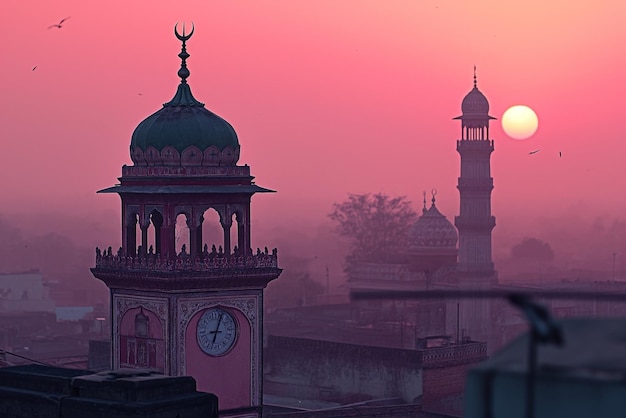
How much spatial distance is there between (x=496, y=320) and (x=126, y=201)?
47.4 meters

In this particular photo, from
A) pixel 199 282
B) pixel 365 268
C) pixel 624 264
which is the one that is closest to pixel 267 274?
pixel 199 282

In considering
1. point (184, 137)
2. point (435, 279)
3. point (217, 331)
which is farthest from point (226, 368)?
point (435, 279)

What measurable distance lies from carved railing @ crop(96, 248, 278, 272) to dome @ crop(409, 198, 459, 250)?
50476 mm

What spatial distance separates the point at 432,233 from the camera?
77.8m

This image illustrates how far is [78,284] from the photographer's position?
113438 mm

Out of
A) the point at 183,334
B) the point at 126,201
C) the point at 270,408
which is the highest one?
the point at 126,201

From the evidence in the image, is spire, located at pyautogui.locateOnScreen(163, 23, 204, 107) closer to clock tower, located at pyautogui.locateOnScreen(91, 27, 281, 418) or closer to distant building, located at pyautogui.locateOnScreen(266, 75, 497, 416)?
clock tower, located at pyautogui.locateOnScreen(91, 27, 281, 418)

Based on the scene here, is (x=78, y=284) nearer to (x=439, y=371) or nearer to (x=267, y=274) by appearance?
(x=439, y=371)

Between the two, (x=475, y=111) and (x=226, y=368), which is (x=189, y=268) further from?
(x=475, y=111)

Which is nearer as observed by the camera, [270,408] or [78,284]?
[270,408]

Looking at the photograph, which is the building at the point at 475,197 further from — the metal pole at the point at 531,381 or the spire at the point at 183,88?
the metal pole at the point at 531,381

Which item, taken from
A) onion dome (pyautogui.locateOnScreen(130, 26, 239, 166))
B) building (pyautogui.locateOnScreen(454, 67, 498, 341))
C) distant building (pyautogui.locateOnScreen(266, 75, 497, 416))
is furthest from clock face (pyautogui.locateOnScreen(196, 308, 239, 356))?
building (pyautogui.locateOnScreen(454, 67, 498, 341))

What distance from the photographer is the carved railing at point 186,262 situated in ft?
86.6

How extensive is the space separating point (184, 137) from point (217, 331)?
304cm
